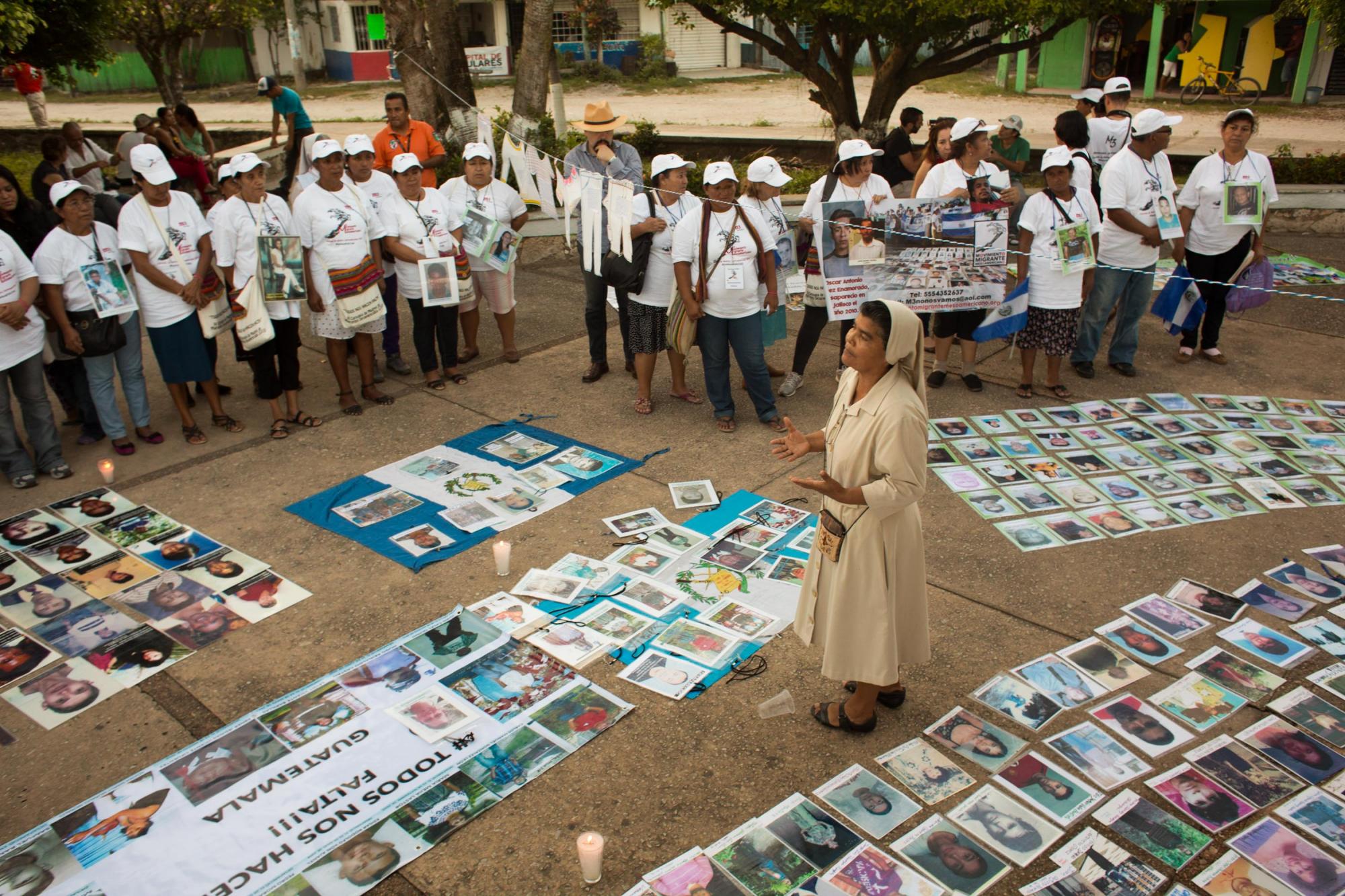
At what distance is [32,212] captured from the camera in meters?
6.11

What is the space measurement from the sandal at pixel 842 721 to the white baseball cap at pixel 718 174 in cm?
327

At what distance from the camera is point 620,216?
20.7 ft

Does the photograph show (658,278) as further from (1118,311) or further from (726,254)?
(1118,311)

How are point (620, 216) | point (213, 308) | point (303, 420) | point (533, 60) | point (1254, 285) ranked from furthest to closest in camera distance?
point (533, 60), point (1254, 285), point (303, 420), point (620, 216), point (213, 308)

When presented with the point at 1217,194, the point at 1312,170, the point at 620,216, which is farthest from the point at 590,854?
the point at 1312,170

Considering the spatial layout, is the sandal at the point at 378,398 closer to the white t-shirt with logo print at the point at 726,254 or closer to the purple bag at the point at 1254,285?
the white t-shirt with logo print at the point at 726,254

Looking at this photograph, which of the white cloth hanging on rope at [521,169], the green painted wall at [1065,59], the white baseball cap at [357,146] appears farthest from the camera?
the green painted wall at [1065,59]

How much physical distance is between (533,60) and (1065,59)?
60.0 ft

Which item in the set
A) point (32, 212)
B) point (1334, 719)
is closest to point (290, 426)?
point (32, 212)

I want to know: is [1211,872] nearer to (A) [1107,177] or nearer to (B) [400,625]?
(B) [400,625]

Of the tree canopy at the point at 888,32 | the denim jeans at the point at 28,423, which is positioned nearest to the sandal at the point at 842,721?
the denim jeans at the point at 28,423

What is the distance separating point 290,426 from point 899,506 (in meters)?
4.73

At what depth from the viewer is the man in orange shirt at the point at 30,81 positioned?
9.69 meters

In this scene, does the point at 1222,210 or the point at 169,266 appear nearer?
the point at 169,266
